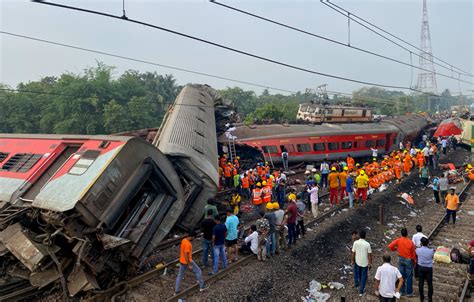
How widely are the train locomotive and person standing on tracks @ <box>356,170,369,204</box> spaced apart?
6.82 m

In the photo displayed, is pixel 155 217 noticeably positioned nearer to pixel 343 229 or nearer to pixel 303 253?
pixel 303 253

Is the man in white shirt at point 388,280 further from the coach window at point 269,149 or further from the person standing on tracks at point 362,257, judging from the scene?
the coach window at point 269,149

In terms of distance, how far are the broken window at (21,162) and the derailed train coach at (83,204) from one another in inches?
1.2

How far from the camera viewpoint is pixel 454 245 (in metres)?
10.8

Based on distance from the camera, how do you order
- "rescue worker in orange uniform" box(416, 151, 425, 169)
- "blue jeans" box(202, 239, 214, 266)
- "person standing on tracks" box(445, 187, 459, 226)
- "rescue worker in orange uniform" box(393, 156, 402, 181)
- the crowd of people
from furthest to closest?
"rescue worker in orange uniform" box(416, 151, 425, 169)
"rescue worker in orange uniform" box(393, 156, 402, 181)
"person standing on tracks" box(445, 187, 459, 226)
"blue jeans" box(202, 239, 214, 266)
the crowd of people

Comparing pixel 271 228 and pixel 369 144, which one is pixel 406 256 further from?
pixel 369 144

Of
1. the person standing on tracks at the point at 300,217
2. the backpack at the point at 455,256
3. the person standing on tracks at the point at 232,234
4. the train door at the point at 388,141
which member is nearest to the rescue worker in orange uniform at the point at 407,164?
the train door at the point at 388,141

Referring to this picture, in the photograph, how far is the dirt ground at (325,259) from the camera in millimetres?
8039

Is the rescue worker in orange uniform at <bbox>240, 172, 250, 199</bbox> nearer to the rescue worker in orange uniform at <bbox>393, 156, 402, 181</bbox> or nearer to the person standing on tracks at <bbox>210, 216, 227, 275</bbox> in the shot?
the person standing on tracks at <bbox>210, 216, 227, 275</bbox>

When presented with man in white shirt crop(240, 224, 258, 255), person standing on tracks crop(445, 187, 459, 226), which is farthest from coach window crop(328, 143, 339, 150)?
man in white shirt crop(240, 224, 258, 255)

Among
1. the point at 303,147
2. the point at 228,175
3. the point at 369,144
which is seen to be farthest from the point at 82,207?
the point at 369,144

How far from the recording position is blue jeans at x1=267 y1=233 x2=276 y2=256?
382 inches

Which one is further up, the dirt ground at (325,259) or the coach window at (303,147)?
the coach window at (303,147)

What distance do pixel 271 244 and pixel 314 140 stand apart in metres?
13.4
